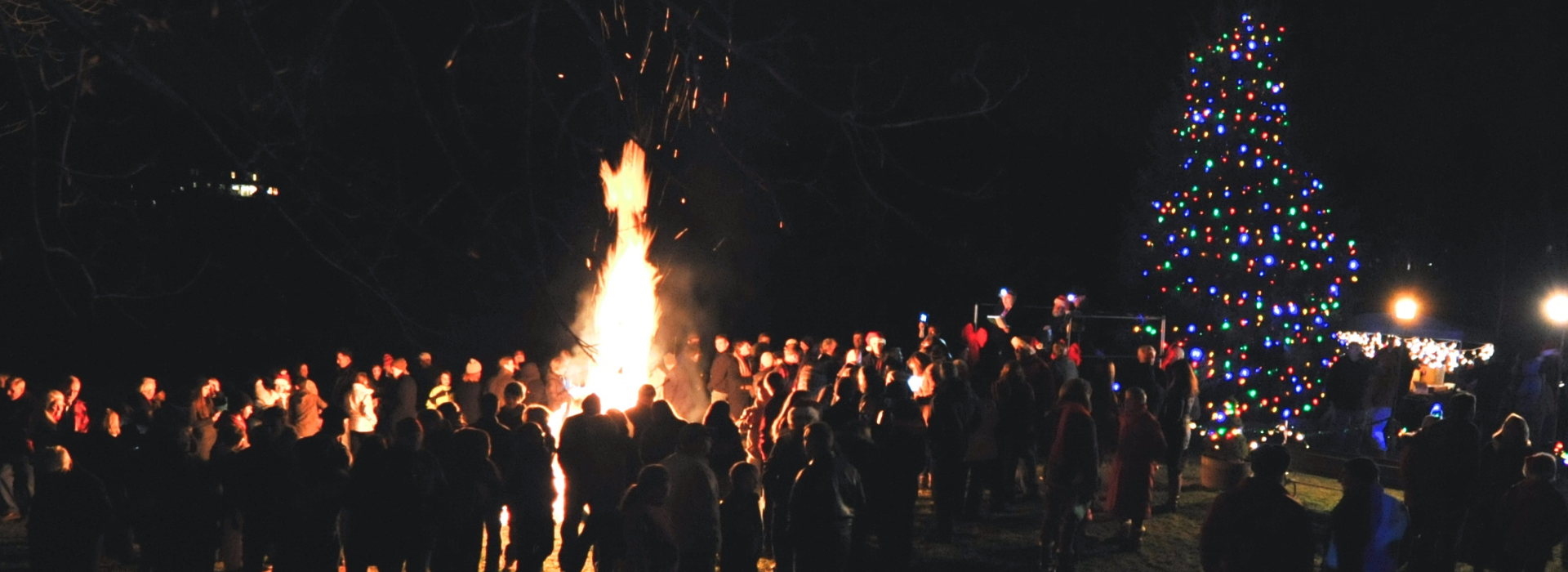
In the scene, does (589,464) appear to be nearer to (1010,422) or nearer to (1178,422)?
(1010,422)

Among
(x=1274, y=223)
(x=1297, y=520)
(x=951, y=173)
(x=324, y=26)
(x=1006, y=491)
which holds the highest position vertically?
(x=951, y=173)

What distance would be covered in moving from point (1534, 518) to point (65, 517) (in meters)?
10.2

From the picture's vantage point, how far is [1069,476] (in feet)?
29.1

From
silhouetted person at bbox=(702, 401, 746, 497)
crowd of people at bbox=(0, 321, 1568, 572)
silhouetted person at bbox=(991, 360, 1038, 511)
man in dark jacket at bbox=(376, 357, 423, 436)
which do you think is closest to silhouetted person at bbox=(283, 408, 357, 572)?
crowd of people at bbox=(0, 321, 1568, 572)

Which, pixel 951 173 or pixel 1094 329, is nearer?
pixel 1094 329

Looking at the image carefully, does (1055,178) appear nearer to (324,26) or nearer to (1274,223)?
(1274,223)

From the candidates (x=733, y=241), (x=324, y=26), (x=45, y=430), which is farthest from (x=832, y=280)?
(x=324, y=26)

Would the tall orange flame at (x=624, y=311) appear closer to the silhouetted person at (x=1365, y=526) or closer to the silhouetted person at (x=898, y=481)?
the silhouetted person at (x=898, y=481)

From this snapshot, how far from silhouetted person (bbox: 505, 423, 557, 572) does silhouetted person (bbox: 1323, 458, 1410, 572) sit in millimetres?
5228

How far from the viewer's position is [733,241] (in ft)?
103

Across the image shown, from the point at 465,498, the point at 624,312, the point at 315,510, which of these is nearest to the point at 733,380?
the point at 624,312

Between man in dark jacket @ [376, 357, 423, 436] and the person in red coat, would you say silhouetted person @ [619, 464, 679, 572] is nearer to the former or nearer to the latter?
the person in red coat

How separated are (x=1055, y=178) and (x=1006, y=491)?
23.1 metres

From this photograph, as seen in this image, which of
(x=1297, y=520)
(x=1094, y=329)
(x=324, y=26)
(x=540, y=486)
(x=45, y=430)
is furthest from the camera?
(x=1094, y=329)
